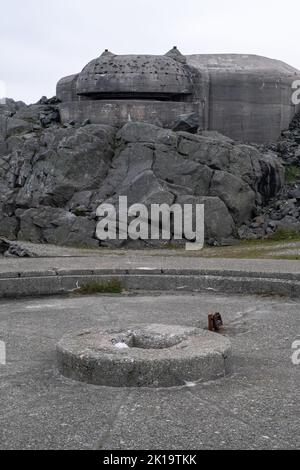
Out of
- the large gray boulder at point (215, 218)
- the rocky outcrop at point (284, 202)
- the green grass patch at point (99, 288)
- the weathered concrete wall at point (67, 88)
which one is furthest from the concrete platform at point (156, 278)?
the weathered concrete wall at point (67, 88)

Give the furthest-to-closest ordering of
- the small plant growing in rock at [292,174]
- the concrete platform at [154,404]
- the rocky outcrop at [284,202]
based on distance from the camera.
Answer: the small plant growing in rock at [292,174], the rocky outcrop at [284,202], the concrete platform at [154,404]

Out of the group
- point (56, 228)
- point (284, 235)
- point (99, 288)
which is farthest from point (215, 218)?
Answer: point (99, 288)

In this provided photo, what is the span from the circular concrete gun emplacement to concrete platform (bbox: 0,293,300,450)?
7cm

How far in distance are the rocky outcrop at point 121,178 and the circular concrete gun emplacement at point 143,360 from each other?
10995mm

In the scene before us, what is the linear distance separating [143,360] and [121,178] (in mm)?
12992

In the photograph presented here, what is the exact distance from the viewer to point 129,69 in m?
18.6

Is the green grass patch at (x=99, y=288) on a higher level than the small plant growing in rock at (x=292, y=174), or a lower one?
lower

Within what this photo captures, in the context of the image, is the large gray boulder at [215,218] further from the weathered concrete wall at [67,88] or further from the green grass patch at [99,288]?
the green grass patch at [99,288]

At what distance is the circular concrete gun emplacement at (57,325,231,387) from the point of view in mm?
4230

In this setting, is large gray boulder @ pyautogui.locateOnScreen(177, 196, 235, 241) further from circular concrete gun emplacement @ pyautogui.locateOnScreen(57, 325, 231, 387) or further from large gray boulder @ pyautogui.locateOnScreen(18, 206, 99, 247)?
circular concrete gun emplacement @ pyautogui.locateOnScreen(57, 325, 231, 387)

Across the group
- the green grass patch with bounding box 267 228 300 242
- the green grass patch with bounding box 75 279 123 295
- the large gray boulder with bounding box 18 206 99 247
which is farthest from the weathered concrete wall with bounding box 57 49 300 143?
the green grass patch with bounding box 75 279 123 295

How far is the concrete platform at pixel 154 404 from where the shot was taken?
132 inches

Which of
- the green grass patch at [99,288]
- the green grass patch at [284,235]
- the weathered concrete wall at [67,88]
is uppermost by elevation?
the weathered concrete wall at [67,88]
